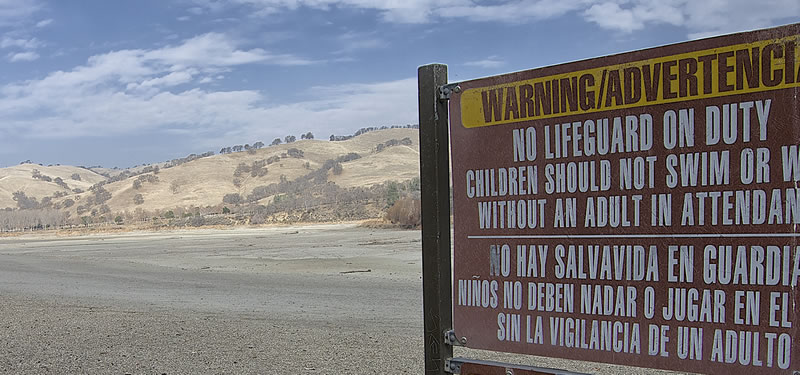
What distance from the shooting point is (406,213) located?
41.7 metres

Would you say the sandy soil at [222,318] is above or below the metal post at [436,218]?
below

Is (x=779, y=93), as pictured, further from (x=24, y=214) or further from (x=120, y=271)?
(x=24, y=214)

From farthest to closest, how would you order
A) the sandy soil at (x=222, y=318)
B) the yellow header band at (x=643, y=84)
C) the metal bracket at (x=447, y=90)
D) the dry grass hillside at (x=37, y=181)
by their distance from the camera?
1. the dry grass hillside at (x=37, y=181)
2. the sandy soil at (x=222, y=318)
3. the metal bracket at (x=447, y=90)
4. the yellow header band at (x=643, y=84)

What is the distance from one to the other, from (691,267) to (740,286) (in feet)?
0.56

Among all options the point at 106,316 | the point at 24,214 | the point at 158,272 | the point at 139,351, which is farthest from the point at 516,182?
the point at 24,214

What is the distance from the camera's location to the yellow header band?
255cm

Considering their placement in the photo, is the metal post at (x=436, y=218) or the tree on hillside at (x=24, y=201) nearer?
the metal post at (x=436, y=218)

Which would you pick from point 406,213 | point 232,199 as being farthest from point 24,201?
point 406,213

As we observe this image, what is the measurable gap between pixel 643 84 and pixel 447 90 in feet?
2.81

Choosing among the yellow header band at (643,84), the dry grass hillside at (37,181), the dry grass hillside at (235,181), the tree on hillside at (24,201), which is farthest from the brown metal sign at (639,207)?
the dry grass hillside at (37,181)

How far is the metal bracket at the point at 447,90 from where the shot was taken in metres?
3.25

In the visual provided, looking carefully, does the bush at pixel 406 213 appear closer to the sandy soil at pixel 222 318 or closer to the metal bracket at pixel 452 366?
the sandy soil at pixel 222 318

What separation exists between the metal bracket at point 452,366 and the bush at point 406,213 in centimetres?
3661

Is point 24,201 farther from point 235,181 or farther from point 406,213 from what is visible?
point 406,213
